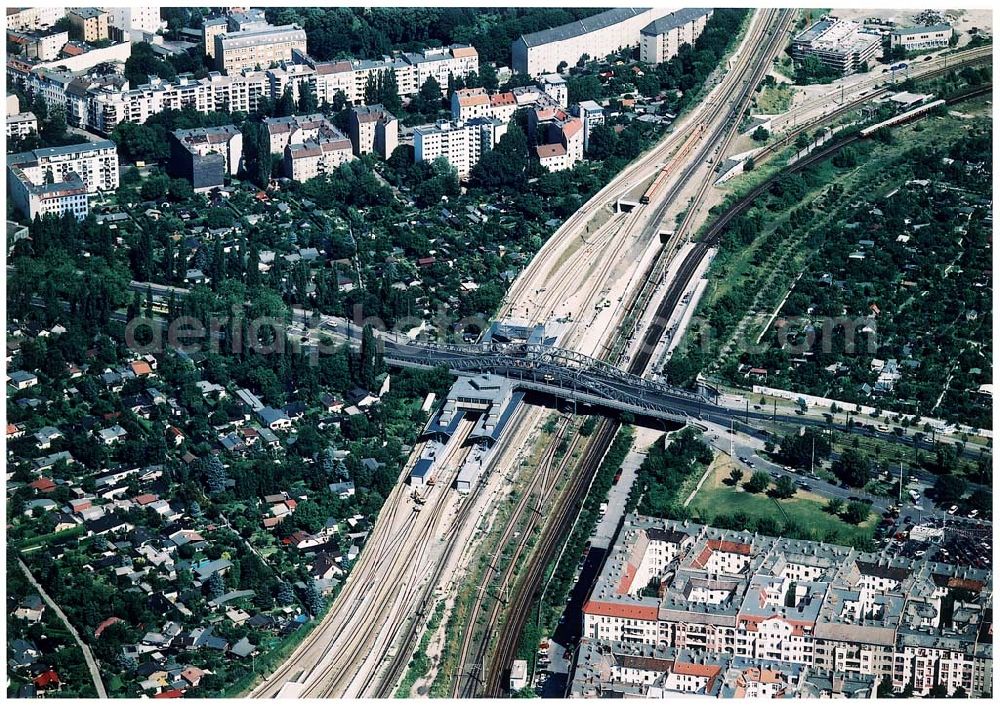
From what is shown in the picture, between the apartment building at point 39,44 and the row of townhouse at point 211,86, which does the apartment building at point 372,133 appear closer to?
the row of townhouse at point 211,86

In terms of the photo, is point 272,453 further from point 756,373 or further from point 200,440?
point 756,373

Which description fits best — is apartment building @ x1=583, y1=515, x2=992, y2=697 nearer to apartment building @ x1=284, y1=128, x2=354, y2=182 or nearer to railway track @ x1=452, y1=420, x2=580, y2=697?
railway track @ x1=452, y1=420, x2=580, y2=697

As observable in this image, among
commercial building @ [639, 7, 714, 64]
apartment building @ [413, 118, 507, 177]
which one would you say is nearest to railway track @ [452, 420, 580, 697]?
apartment building @ [413, 118, 507, 177]

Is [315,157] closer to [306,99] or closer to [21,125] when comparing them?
[306,99]

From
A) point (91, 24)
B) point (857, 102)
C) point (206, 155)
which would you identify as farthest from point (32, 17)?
point (857, 102)

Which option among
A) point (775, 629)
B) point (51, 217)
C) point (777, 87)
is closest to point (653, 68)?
point (777, 87)

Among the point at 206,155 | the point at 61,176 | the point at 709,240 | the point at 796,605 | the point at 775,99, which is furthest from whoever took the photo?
the point at 775,99
